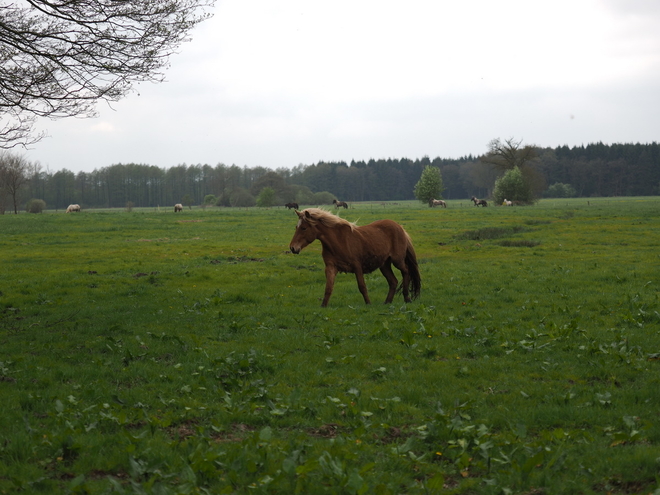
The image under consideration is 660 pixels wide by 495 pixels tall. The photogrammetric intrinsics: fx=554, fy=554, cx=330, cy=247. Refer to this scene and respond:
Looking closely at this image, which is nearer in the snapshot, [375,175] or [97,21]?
[97,21]

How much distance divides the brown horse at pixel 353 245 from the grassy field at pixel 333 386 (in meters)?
0.94

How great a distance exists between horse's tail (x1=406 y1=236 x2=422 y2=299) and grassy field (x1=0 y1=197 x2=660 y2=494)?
48cm

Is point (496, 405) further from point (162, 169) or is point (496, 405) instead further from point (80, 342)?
point (162, 169)

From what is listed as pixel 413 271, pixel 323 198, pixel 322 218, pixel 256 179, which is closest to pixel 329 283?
pixel 322 218

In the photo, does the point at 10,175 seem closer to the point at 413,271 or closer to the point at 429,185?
the point at 429,185

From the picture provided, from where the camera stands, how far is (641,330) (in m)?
11.0

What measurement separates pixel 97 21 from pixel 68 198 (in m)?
153

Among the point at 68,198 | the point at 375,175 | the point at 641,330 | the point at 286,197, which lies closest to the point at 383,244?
the point at 641,330

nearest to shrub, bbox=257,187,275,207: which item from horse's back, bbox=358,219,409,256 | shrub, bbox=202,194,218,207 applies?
shrub, bbox=202,194,218,207

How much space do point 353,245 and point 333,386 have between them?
22.0ft

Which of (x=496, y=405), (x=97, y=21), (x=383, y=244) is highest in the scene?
(x=97, y=21)

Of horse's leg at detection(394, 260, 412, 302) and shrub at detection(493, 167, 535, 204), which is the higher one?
shrub at detection(493, 167, 535, 204)

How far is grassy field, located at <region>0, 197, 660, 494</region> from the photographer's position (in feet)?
17.7

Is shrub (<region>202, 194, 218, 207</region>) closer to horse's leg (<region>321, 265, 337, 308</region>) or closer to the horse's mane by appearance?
the horse's mane
